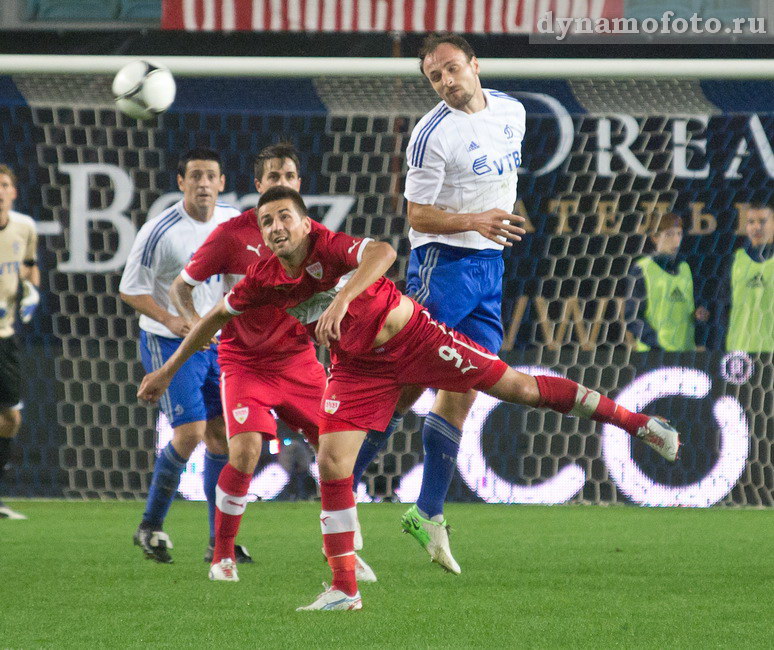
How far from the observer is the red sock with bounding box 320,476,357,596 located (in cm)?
420

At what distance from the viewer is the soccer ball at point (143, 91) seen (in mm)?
6320

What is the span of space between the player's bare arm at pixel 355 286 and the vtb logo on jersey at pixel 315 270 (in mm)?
207

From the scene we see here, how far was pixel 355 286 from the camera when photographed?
14.0 ft

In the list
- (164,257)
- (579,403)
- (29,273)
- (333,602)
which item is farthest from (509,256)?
(333,602)

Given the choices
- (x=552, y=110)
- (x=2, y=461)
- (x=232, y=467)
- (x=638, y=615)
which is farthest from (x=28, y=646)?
(x=552, y=110)

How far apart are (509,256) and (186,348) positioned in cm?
416

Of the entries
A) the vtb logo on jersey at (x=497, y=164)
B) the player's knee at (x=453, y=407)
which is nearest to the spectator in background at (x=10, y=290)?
the player's knee at (x=453, y=407)

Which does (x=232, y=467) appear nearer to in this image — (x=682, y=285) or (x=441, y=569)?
(x=441, y=569)

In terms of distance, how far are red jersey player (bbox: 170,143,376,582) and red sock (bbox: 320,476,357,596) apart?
761 millimetres

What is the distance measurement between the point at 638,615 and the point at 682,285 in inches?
172

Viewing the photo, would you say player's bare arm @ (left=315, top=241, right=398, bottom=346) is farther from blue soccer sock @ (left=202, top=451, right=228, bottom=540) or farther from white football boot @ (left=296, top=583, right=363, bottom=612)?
blue soccer sock @ (left=202, top=451, right=228, bottom=540)

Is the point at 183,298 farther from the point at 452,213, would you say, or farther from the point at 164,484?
the point at 452,213
